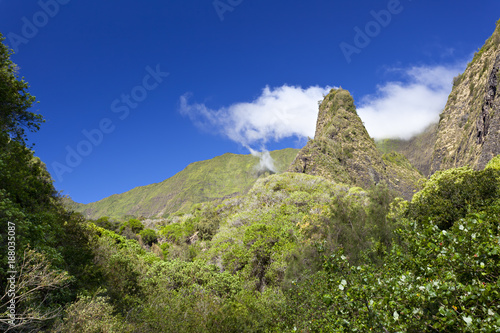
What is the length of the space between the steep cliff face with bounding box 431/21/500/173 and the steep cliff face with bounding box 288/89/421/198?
15.4m

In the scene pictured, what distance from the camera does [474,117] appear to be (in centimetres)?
6825

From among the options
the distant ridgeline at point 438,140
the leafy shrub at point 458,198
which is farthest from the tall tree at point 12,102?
the distant ridgeline at point 438,140

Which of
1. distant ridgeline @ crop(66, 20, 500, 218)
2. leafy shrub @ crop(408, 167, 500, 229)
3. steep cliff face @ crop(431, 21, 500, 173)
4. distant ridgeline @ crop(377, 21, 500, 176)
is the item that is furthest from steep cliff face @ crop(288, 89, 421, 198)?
leafy shrub @ crop(408, 167, 500, 229)

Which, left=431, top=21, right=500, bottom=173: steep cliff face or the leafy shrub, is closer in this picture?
the leafy shrub

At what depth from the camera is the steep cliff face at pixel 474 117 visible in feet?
160

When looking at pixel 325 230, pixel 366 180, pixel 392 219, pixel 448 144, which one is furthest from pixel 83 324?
pixel 448 144

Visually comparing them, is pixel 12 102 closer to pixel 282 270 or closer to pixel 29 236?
pixel 29 236

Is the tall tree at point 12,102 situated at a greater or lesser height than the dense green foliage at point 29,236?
greater

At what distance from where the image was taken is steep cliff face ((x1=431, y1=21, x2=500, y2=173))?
48.9 meters

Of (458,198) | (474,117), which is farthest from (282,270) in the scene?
(474,117)

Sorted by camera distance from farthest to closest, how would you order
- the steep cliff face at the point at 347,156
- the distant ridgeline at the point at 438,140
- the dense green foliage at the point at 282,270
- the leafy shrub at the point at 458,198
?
the steep cliff face at the point at 347,156 < the distant ridgeline at the point at 438,140 < the leafy shrub at the point at 458,198 < the dense green foliage at the point at 282,270

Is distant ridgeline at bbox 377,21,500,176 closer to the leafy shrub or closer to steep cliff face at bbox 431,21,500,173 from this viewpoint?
steep cliff face at bbox 431,21,500,173

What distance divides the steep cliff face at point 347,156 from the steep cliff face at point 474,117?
15.4 meters

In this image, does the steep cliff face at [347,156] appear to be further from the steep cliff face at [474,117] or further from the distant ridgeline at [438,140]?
the steep cliff face at [474,117]
